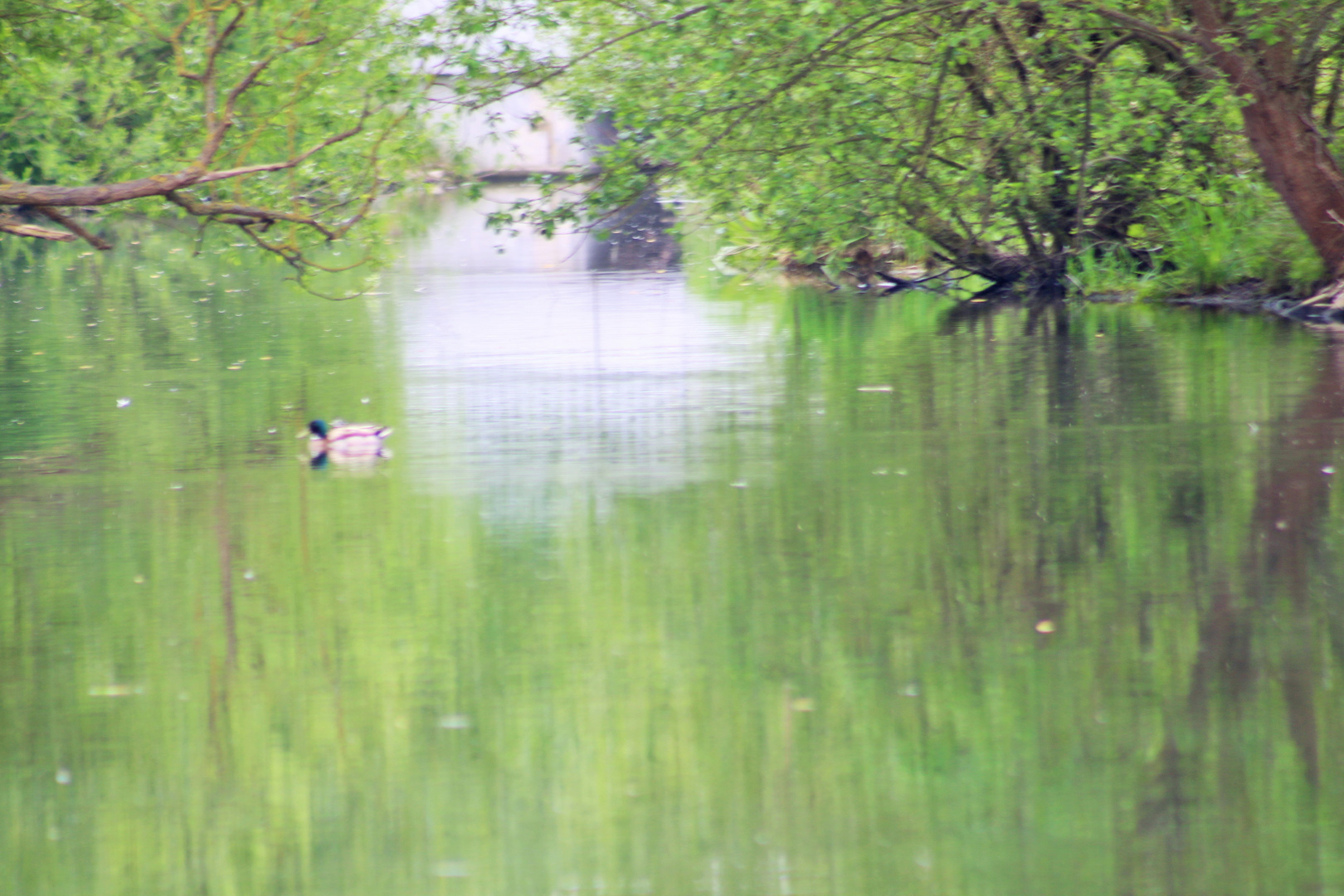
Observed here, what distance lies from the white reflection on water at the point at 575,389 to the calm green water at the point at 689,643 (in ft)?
0.25

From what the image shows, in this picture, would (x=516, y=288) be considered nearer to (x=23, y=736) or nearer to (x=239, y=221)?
(x=239, y=221)

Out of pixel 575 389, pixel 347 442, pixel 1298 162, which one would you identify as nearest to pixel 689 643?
pixel 347 442

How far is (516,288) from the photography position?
87.5ft

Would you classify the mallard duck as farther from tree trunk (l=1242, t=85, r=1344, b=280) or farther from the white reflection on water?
tree trunk (l=1242, t=85, r=1344, b=280)

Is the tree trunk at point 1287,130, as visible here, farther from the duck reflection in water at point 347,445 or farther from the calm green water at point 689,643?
the duck reflection in water at point 347,445

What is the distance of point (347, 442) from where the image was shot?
11.1 m

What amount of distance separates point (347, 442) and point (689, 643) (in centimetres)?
507

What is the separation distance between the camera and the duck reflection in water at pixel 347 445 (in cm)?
1106

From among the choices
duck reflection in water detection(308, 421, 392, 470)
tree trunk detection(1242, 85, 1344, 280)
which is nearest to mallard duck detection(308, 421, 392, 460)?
duck reflection in water detection(308, 421, 392, 470)

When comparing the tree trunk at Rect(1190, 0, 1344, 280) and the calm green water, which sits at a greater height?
the tree trunk at Rect(1190, 0, 1344, 280)

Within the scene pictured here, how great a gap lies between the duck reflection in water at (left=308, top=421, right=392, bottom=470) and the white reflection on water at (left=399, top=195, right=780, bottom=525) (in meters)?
0.23

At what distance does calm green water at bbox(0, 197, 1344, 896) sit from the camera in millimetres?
4715

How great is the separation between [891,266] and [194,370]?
44.9ft

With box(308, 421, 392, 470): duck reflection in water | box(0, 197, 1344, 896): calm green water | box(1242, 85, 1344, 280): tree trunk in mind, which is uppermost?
box(1242, 85, 1344, 280): tree trunk
